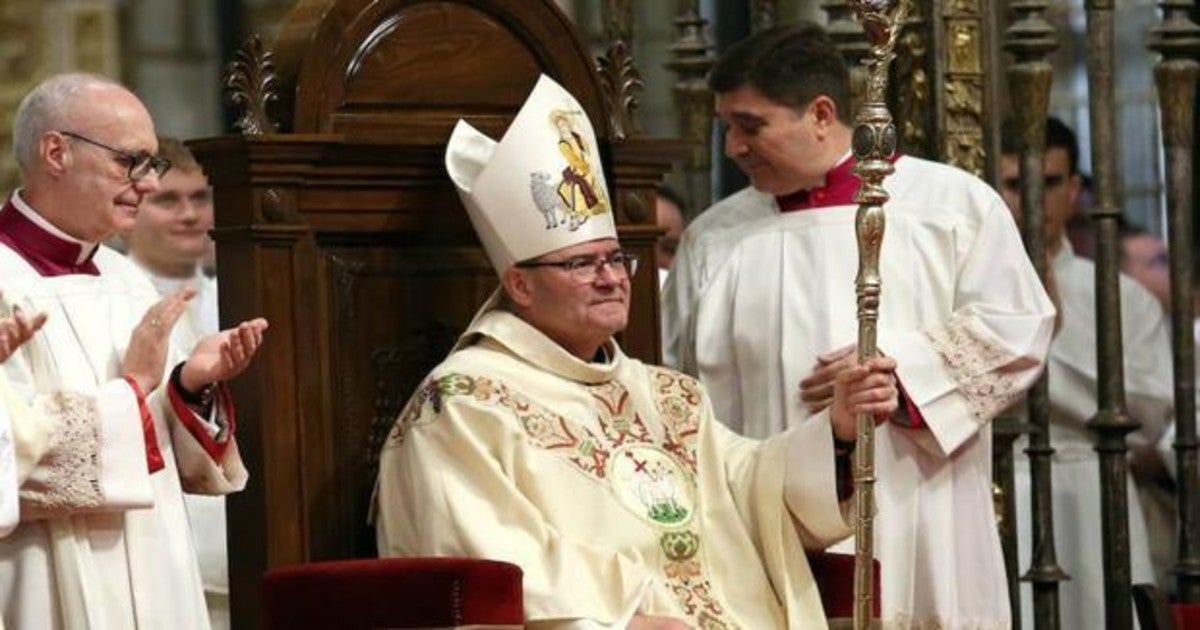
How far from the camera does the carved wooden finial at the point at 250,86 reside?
281 inches

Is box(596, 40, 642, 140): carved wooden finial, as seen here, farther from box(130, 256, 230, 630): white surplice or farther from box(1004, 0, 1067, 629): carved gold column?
box(1004, 0, 1067, 629): carved gold column

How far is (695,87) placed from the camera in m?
9.45

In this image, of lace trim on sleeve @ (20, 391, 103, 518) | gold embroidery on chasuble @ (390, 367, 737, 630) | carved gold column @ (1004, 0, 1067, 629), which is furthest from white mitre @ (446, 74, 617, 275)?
carved gold column @ (1004, 0, 1067, 629)

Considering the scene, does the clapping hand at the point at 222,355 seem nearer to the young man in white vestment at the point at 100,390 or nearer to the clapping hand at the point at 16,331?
the young man in white vestment at the point at 100,390

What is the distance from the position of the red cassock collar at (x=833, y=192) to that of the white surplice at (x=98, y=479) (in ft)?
6.72

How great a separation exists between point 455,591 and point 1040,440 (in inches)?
110

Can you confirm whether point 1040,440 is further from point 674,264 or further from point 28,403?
point 28,403

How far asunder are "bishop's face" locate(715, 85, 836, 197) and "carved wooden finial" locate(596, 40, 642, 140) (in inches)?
12.0

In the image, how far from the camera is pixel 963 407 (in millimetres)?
7977

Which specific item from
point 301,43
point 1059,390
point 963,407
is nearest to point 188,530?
point 301,43

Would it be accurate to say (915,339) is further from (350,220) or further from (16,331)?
(16,331)

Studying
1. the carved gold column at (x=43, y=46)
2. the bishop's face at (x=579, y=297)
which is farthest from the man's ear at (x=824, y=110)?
the carved gold column at (x=43, y=46)

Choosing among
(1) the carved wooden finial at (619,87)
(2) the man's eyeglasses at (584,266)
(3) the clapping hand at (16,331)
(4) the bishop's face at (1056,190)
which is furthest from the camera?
(4) the bishop's face at (1056,190)

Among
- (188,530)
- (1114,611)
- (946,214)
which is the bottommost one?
(1114,611)
